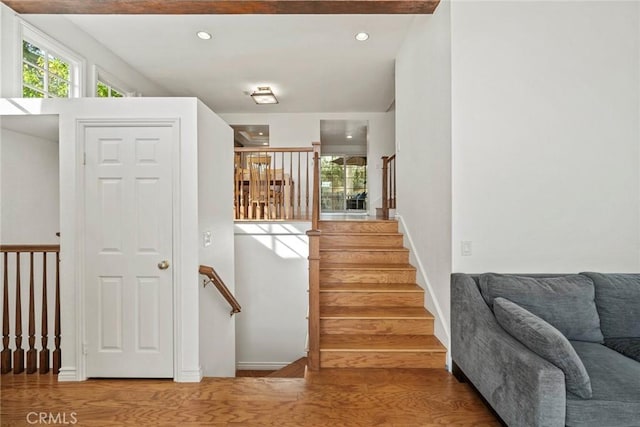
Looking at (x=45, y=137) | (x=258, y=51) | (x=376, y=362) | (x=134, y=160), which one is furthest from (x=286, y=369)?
(x=258, y=51)

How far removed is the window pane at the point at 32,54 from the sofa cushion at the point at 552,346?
4886 millimetres

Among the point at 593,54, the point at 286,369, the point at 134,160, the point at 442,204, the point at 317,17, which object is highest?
the point at 317,17

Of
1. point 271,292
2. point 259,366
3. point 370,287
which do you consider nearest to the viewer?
point 370,287

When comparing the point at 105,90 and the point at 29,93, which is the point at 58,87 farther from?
the point at 105,90

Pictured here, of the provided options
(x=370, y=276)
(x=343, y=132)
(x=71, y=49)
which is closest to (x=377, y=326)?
(x=370, y=276)

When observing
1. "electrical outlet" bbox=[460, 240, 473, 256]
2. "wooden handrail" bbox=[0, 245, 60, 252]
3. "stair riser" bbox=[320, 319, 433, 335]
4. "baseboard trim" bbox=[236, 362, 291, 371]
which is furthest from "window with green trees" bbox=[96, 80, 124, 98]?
"electrical outlet" bbox=[460, 240, 473, 256]

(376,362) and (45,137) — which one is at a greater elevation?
(45,137)

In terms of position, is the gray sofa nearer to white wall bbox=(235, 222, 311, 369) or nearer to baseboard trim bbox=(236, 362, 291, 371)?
white wall bbox=(235, 222, 311, 369)

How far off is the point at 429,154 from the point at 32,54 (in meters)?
4.22

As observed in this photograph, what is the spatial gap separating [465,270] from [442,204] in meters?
0.60

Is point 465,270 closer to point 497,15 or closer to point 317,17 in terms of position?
point 497,15

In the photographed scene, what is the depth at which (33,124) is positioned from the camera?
9.09 feet

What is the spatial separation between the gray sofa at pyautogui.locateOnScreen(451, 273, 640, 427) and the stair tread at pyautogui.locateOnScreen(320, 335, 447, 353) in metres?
0.24

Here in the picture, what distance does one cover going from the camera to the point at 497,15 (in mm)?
2582
